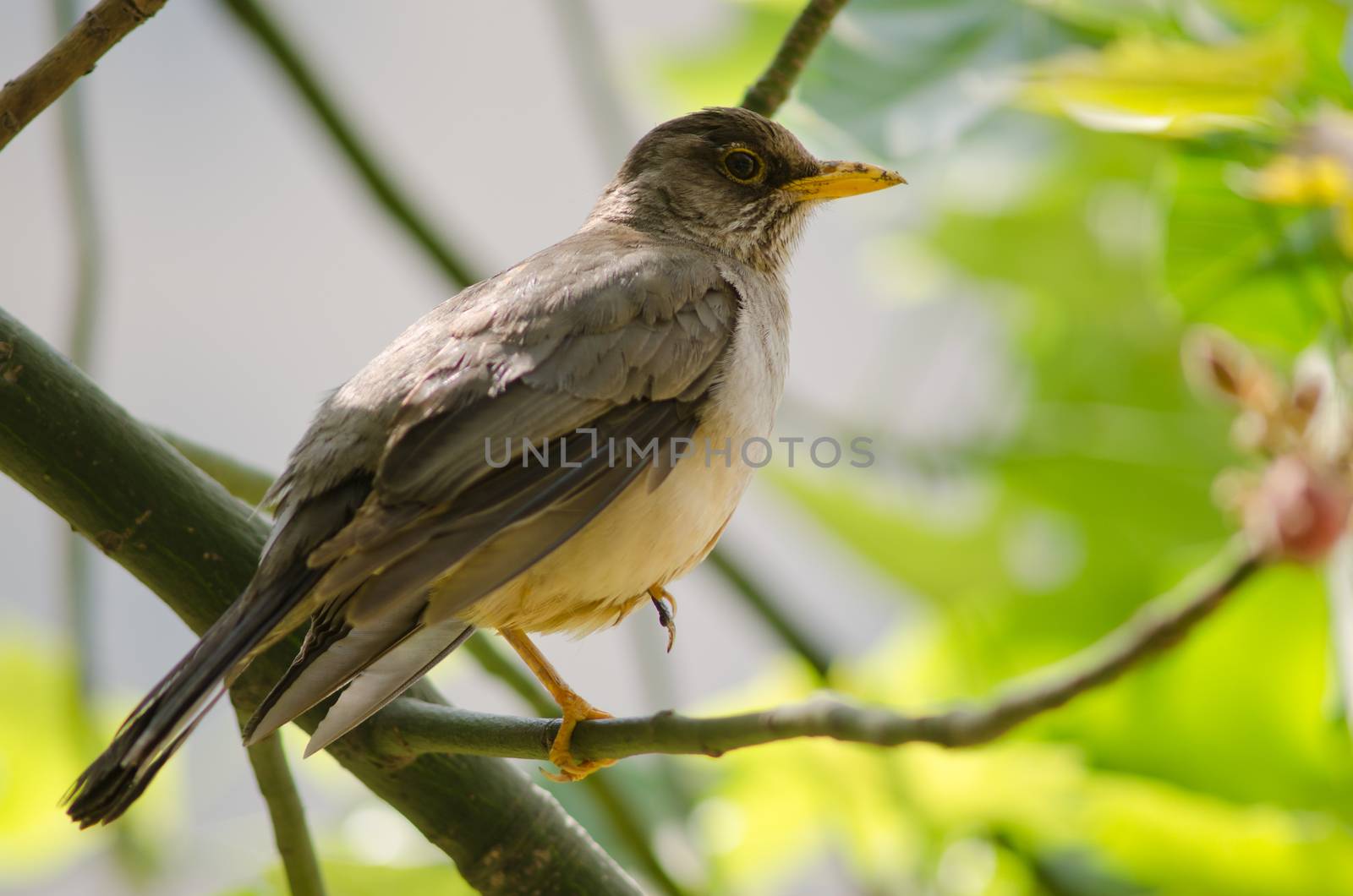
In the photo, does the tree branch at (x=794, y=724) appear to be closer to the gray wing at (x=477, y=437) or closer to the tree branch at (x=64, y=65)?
the gray wing at (x=477, y=437)

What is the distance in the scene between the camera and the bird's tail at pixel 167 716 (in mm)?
1833

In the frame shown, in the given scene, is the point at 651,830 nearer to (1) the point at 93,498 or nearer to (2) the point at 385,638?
(2) the point at 385,638

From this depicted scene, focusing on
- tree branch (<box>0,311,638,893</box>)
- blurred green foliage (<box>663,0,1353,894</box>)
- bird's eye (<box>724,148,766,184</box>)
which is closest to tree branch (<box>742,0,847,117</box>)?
blurred green foliage (<box>663,0,1353,894</box>)

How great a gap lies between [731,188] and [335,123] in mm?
1023

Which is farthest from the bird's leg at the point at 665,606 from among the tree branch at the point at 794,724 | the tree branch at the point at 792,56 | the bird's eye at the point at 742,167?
the bird's eye at the point at 742,167

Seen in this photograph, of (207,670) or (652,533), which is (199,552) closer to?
(207,670)

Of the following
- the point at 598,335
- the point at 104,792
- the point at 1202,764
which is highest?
the point at 104,792

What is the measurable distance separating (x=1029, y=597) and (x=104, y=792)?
2581mm

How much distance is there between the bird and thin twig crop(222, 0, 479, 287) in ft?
1.77

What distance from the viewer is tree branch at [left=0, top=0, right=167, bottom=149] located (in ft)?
6.33

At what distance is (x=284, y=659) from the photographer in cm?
228

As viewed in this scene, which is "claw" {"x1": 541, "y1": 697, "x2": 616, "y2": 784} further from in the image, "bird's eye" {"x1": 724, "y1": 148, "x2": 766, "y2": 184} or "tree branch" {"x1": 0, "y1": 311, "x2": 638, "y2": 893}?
"bird's eye" {"x1": 724, "y1": 148, "x2": 766, "y2": 184}

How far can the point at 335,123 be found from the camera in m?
3.45

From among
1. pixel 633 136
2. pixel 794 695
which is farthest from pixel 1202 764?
pixel 633 136
